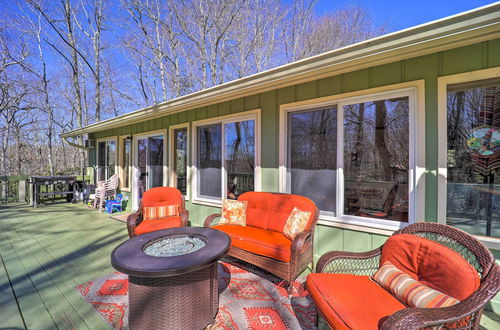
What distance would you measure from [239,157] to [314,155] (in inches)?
55.4

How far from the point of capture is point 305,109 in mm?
3260

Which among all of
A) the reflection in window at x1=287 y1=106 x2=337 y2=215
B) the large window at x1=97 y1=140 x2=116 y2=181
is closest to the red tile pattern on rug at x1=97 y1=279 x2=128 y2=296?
the reflection in window at x1=287 y1=106 x2=337 y2=215

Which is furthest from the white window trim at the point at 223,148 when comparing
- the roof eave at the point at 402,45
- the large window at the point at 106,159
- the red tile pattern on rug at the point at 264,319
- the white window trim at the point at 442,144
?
the large window at the point at 106,159

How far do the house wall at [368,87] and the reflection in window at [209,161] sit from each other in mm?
513

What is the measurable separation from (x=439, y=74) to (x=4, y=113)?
16.2 m

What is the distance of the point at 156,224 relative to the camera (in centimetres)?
338

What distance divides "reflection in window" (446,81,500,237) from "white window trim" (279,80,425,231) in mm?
244

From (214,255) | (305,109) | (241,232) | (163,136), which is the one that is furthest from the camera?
(163,136)

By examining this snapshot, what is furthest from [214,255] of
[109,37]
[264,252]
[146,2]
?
[109,37]

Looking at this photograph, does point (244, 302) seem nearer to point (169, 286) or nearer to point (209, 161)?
point (169, 286)

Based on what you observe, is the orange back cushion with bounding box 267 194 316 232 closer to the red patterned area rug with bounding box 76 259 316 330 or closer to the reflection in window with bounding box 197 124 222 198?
the red patterned area rug with bounding box 76 259 316 330

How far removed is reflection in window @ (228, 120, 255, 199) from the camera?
153 inches

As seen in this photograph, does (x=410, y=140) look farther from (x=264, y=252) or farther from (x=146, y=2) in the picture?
(x=146, y=2)

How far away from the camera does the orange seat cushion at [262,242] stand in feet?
7.84
